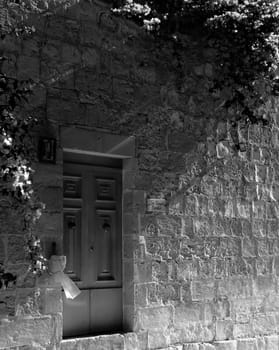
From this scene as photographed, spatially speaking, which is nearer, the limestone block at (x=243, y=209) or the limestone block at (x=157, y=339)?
the limestone block at (x=157, y=339)

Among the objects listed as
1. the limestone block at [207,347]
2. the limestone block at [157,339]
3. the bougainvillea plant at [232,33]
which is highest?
the bougainvillea plant at [232,33]

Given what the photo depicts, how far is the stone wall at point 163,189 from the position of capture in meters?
5.36

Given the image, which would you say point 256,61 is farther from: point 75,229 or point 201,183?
point 75,229

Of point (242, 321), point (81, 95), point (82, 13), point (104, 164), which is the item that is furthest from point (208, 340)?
Answer: point (82, 13)

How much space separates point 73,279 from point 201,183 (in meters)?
1.73

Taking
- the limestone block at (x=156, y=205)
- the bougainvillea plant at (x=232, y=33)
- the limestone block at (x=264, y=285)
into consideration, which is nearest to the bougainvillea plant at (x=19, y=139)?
the bougainvillea plant at (x=232, y=33)

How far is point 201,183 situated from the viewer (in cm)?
671

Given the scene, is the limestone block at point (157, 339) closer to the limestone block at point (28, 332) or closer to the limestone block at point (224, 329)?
the limestone block at point (224, 329)

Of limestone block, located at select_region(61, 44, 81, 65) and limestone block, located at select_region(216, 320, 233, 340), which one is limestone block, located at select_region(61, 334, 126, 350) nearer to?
limestone block, located at select_region(216, 320, 233, 340)

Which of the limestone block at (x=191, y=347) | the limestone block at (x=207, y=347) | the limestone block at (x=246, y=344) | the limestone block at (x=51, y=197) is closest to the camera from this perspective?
the limestone block at (x=51, y=197)

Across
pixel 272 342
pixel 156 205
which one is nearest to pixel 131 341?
pixel 156 205

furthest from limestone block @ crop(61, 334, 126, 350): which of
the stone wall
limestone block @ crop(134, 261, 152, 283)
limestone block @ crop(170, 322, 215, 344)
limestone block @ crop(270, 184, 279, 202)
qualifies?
limestone block @ crop(270, 184, 279, 202)

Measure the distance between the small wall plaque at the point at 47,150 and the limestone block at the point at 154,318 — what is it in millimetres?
1629

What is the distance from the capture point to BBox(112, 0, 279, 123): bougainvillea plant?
20.9ft
